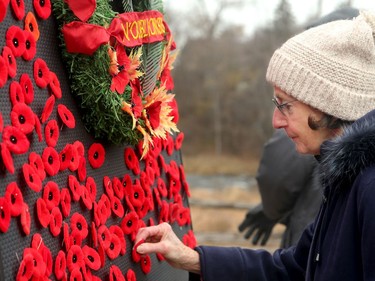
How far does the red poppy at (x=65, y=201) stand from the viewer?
5.73 ft

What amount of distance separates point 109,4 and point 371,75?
2.79 ft

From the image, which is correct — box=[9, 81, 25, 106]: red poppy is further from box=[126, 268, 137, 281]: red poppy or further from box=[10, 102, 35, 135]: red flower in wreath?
box=[126, 268, 137, 281]: red poppy

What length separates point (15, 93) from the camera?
1584 mm

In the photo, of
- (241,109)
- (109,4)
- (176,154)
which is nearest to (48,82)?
(109,4)

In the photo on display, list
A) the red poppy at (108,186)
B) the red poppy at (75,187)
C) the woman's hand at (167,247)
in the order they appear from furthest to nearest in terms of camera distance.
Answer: the woman's hand at (167,247), the red poppy at (108,186), the red poppy at (75,187)

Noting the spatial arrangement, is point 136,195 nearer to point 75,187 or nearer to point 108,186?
A: point 108,186

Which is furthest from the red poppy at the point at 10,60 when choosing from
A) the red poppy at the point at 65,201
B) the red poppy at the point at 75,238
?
the red poppy at the point at 75,238

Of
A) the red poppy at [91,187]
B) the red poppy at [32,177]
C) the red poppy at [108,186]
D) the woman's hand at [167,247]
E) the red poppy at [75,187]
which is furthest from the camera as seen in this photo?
the woman's hand at [167,247]

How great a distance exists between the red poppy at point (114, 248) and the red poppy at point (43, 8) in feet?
2.24

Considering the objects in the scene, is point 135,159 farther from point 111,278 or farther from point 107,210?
point 111,278

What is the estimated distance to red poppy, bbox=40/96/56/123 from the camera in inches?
66.7

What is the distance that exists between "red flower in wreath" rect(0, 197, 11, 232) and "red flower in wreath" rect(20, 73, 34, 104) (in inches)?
10.8

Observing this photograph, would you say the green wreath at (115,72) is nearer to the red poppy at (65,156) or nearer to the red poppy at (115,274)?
the red poppy at (65,156)

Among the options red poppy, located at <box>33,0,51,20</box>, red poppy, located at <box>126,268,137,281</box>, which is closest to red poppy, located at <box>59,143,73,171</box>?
red poppy, located at <box>33,0,51,20</box>
